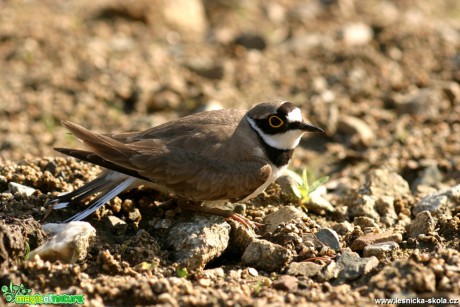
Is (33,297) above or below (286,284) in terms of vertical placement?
above

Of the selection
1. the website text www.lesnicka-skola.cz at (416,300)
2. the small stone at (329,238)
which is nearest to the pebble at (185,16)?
the small stone at (329,238)

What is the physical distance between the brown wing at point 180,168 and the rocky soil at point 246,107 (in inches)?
10.7

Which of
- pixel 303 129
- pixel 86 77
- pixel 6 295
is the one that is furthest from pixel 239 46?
pixel 6 295

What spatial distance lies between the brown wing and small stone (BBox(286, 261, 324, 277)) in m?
0.90

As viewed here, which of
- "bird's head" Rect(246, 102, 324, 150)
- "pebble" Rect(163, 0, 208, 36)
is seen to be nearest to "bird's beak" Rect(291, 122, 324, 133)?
"bird's head" Rect(246, 102, 324, 150)

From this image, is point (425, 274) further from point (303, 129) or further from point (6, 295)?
point (6, 295)

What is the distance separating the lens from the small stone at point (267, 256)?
201 inches

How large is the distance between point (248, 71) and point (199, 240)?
544 centimetres

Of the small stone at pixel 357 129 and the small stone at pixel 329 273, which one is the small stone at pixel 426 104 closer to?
the small stone at pixel 357 129

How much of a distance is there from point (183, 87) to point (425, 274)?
5841 mm

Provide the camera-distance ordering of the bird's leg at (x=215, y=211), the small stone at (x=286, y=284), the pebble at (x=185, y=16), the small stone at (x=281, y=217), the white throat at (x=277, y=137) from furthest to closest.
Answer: the pebble at (x=185, y=16), the white throat at (x=277, y=137), the small stone at (x=281, y=217), the bird's leg at (x=215, y=211), the small stone at (x=286, y=284)

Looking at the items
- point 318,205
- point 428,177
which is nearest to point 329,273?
point 318,205

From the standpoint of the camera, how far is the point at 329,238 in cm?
543

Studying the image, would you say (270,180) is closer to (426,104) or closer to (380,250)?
(380,250)
